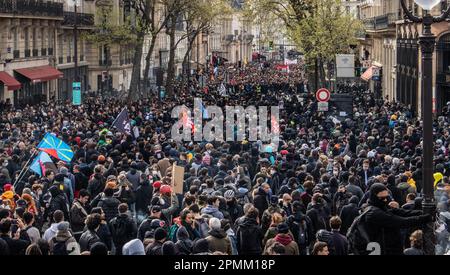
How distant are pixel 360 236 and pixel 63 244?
3.86 m

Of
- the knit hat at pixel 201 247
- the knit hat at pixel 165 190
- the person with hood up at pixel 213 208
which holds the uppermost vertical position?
the knit hat at pixel 165 190

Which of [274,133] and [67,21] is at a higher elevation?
[67,21]

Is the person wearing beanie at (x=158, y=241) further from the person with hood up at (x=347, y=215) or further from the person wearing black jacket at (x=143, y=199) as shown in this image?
the person wearing black jacket at (x=143, y=199)

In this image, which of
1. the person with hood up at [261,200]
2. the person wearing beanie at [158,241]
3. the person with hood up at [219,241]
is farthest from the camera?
the person with hood up at [261,200]

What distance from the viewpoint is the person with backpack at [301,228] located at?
14.7 meters

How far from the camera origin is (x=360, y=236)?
11.6 metres

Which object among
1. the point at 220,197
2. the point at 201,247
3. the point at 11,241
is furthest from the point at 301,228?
the point at 11,241

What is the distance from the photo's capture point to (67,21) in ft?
216

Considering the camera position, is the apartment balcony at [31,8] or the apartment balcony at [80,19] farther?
the apartment balcony at [80,19]

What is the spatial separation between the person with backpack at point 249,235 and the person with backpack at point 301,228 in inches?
27.2

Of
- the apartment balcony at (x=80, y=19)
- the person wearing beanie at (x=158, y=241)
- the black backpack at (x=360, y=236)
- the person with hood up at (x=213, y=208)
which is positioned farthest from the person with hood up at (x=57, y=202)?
the apartment balcony at (x=80, y=19)

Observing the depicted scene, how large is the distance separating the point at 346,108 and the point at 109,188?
2591 centimetres
